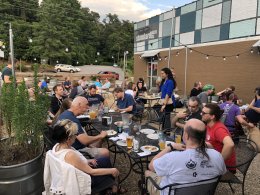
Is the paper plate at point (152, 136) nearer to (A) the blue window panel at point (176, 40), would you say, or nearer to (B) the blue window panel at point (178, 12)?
(A) the blue window panel at point (176, 40)

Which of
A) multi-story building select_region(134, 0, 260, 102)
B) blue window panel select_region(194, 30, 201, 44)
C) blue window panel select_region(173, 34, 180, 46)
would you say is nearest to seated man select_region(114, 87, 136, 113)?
multi-story building select_region(134, 0, 260, 102)

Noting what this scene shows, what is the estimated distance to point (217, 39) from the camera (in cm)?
1220

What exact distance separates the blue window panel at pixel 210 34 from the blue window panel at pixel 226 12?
0.52 meters

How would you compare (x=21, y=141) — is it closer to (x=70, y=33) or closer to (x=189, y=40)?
(x=189, y=40)

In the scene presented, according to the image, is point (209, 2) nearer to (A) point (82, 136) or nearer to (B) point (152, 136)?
(B) point (152, 136)

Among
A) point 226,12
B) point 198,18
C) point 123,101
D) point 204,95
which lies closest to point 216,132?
point 123,101

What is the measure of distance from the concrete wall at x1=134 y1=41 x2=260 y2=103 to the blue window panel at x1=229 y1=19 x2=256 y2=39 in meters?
0.42

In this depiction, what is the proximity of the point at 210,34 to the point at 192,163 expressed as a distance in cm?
1214

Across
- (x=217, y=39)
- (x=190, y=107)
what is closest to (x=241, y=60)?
(x=217, y=39)

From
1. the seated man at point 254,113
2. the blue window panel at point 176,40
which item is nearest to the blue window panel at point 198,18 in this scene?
the blue window panel at point 176,40

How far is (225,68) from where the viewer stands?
464 inches

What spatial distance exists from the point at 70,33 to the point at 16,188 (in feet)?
128

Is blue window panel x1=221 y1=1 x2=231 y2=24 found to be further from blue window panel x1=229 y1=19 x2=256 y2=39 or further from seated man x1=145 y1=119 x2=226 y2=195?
seated man x1=145 y1=119 x2=226 y2=195

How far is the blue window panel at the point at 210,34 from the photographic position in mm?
12166
